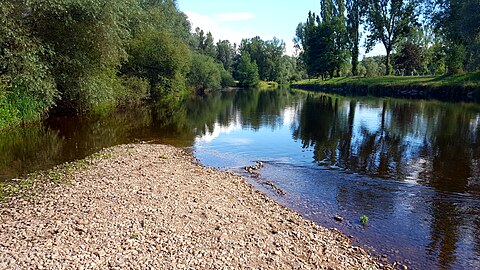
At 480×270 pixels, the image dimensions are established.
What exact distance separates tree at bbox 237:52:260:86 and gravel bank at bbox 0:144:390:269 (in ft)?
446

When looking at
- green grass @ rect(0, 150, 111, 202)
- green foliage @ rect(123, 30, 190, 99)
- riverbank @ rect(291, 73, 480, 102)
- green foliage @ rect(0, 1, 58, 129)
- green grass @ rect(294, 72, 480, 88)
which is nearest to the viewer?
green grass @ rect(0, 150, 111, 202)

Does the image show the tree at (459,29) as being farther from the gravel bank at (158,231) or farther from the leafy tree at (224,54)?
the leafy tree at (224,54)

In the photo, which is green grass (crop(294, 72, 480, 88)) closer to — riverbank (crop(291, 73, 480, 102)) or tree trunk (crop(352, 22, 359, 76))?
riverbank (crop(291, 73, 480, 102))

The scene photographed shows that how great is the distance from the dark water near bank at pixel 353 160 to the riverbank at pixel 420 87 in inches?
885

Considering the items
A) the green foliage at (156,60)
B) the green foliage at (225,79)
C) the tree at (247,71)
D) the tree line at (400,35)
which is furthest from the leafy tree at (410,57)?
the tree at (247,71)

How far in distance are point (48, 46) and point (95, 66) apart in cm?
622

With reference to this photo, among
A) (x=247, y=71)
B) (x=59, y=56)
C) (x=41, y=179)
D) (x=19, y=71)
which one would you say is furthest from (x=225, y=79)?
(x=41, y=179)

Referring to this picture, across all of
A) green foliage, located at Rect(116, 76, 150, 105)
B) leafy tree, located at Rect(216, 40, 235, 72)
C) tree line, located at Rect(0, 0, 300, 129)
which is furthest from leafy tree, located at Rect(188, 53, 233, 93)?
leafy tree, located at Rect(216, 40, 235, 72)

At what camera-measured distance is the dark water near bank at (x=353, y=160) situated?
1202 cm

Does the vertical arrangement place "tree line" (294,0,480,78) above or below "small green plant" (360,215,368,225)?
above

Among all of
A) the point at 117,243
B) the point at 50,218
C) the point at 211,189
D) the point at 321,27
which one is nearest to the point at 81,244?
the point at 117,243

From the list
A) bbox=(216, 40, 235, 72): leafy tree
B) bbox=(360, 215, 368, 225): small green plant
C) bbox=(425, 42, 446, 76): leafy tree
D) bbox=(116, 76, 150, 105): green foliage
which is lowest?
bbox=(360, 215, 368, 225): small green plant

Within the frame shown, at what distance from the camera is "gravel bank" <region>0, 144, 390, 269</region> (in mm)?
8380

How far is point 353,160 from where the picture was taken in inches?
867
